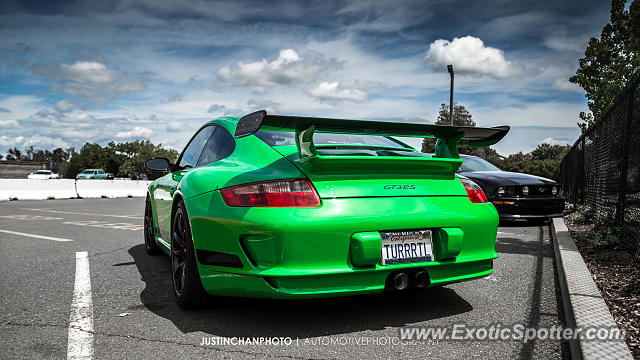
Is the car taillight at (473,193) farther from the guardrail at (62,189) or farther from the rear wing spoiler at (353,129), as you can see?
the guardrail at (62,189)

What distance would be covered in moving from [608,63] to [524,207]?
44.9 ft

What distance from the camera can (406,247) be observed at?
290 centimetres

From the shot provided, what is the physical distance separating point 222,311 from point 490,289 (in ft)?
6.83

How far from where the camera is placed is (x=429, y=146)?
194 feet

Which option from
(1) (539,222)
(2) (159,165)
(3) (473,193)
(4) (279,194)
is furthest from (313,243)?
(1) (539,222)

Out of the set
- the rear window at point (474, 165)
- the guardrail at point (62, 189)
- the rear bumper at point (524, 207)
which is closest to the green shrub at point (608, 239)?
the rear bumper at point (524, 207)

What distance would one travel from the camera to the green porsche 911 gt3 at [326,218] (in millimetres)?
2715

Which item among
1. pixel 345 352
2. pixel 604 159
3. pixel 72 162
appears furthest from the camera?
pixel 72 162

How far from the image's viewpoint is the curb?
2229 millimetres

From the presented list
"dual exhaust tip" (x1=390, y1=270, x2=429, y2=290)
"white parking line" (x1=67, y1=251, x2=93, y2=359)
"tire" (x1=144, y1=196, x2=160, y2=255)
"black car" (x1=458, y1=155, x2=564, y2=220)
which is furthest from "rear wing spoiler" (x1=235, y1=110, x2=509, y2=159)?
"black car" (x1=458, y1=155, x2=564, y2=220)

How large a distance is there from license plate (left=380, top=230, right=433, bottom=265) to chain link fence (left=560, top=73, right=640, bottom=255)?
2603 mm

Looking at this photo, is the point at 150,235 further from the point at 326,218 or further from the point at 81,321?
the point at 326,218

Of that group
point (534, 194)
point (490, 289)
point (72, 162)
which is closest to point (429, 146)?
point (534, 194)

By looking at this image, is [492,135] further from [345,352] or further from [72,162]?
[72,162]
